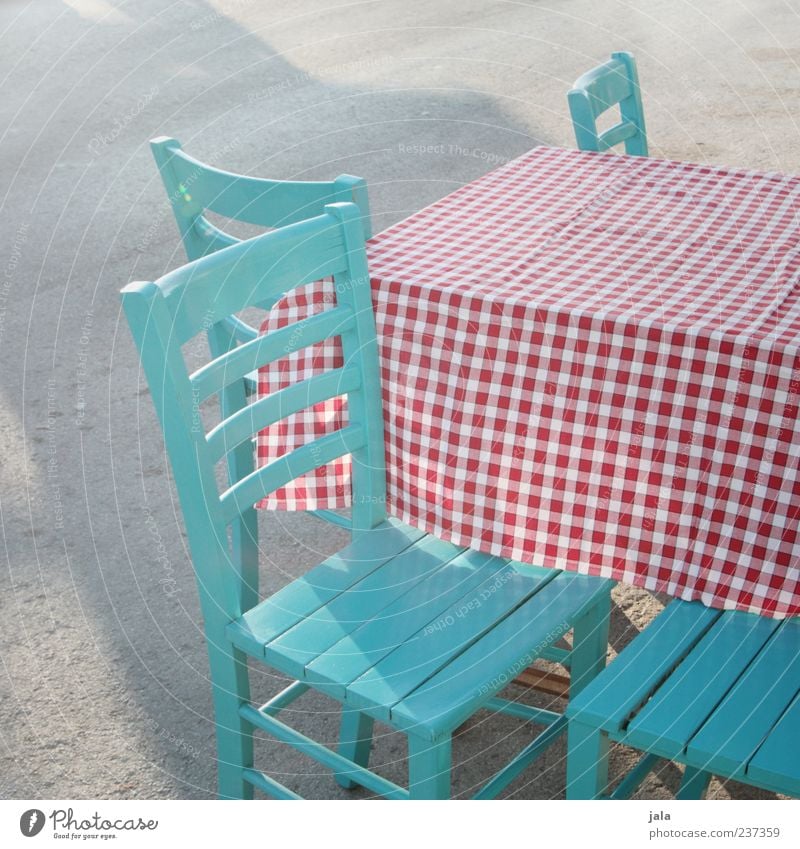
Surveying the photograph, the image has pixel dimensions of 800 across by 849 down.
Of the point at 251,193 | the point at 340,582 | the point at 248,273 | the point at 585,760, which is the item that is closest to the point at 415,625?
the point at 340,582

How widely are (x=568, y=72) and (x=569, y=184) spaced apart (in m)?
4.05

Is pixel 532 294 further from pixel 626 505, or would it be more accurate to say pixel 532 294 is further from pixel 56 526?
pixel 56 526

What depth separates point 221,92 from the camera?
588 cm

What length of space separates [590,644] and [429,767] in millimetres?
435

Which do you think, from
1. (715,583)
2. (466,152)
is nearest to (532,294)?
(715,583)

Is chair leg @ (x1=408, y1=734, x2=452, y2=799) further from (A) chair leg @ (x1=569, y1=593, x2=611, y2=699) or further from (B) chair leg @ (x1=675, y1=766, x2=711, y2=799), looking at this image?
(B) chair leg @ (x1=675, y1=766, x2=711, y2=799)

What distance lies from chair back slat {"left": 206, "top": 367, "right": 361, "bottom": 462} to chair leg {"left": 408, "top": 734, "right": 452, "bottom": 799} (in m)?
0.46

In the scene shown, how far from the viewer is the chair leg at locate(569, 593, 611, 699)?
5.88ft

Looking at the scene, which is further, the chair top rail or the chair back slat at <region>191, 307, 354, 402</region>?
the chair top rail

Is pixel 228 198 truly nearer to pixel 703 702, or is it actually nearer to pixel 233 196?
pixel 233 196

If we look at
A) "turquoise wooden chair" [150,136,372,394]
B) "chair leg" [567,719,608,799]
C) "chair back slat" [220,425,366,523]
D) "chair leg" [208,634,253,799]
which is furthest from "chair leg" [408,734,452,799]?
"turquoise wooden chair" [150,136,372,394]

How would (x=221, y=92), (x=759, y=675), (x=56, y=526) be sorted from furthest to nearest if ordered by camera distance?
(x=221, y=92)
(x=56, y=526)
(x=759, y=675)

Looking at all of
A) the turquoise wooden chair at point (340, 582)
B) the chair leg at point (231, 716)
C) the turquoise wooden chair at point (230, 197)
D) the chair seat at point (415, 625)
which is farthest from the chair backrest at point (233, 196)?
the chair leg at point (231, 716)

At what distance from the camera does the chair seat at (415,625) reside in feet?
5.08
